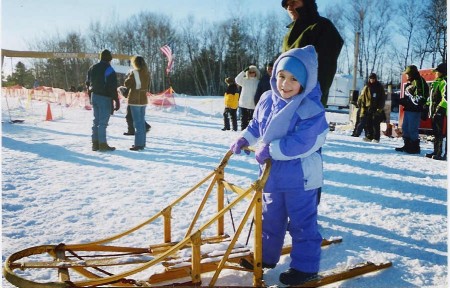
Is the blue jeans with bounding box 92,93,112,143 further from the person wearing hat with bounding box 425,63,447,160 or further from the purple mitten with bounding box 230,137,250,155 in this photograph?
the person wearing hat with bounding box 425,63,447,160

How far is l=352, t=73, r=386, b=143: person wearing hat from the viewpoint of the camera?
845 centimetres

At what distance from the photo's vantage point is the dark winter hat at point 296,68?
2.07 m

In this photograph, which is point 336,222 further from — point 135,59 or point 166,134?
point 166,134

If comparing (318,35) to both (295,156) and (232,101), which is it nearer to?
(295,156)

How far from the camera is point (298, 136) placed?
2020 millimetres

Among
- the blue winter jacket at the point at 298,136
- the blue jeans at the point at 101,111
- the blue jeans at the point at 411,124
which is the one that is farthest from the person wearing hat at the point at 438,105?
the blue jeans at the point at 101,111

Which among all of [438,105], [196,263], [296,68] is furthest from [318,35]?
[438,105]

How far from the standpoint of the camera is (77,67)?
48.0 meters

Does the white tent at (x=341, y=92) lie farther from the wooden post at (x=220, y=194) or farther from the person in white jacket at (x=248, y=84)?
the wooden post at (x=220, y=194)

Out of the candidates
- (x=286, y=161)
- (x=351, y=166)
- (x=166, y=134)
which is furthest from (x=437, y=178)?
(x=166, y=134)

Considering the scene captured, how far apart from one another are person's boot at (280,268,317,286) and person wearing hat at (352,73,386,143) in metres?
7.06

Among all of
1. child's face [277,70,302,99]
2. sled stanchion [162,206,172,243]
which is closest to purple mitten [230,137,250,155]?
child's face [277,70,302,99]

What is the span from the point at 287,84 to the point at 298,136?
320 millimetres

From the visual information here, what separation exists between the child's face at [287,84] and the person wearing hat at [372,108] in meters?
6.85
